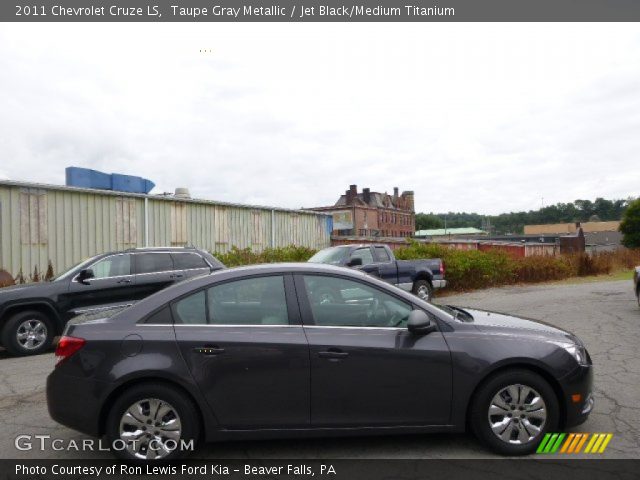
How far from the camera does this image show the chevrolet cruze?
13.4 feet

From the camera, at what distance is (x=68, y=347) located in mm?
4215

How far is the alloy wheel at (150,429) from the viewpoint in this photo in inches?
160

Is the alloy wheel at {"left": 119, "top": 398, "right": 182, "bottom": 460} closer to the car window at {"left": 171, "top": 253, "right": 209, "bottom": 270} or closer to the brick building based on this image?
the car window at {"left": 171, "top": 253, "right": 209, "bottom": 270}

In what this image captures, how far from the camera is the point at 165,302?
14.3 feet

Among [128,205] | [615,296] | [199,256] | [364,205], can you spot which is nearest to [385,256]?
[199,256]

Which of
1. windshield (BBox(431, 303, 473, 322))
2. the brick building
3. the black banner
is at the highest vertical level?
the brick building

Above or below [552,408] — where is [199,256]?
above

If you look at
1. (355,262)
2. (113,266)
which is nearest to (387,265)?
(355,262)

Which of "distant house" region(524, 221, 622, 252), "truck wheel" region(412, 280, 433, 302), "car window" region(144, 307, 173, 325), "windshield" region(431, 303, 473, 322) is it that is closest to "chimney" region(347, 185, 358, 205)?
"distant house" region(524, 221, 622, 252)

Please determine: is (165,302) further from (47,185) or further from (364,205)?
(364,205)

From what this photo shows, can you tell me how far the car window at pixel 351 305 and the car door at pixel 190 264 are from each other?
654cm

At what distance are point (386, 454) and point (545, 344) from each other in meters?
1.61

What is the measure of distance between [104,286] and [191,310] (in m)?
6.29

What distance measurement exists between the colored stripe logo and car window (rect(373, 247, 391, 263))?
9.84 meters
